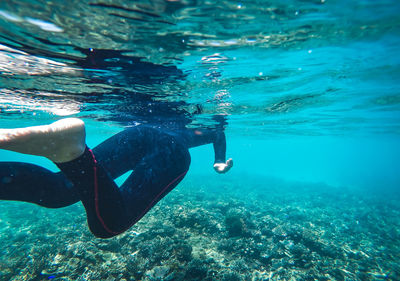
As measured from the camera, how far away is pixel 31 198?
2975 millimetres

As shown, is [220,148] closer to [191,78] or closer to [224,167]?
[224,167]

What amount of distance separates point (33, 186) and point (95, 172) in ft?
4.11

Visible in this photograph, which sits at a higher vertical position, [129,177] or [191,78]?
[191,78]

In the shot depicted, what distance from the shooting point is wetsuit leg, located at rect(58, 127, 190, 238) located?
8.13 feet

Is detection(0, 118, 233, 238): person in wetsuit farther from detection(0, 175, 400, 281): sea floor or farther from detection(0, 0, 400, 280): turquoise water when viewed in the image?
detection(0, 175, 400, 281): sea floor

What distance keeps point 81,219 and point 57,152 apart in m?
12.3

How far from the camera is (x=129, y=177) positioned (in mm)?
3832

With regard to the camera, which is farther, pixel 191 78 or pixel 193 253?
pixel 191 78

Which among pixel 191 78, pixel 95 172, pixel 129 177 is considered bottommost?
pixel 129 177

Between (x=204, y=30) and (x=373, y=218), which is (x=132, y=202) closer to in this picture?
(x=204, y=30)

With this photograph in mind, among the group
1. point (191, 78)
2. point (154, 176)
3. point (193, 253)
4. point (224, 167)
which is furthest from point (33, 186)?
point (191, 78)

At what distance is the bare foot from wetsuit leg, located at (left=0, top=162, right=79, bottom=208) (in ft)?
2.80

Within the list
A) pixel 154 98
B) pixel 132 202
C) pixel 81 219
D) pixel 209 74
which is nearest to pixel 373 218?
pixel 209 74

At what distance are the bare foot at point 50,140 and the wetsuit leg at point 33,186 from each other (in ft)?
2.80
